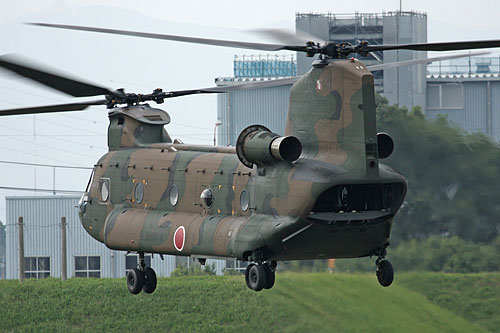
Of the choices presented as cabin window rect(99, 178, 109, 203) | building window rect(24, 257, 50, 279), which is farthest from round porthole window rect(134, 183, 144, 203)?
building window rect(24, 257, 50, 279)

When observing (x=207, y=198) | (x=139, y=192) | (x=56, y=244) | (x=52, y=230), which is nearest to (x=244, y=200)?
(x=207, y=198)

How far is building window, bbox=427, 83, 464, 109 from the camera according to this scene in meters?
88.7

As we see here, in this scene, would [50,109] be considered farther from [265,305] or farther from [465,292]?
[465,292]

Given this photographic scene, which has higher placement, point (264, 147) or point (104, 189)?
point (264, 147)

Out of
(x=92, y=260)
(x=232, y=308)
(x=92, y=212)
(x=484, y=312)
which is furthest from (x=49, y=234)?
(x=92, y=212)

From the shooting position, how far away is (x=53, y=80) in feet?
97.7

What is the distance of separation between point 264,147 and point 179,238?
4.00 metres

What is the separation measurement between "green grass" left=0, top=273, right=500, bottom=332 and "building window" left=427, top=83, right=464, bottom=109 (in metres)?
38.6

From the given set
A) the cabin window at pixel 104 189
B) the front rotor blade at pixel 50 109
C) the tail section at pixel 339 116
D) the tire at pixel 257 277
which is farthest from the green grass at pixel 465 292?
the tail section at pixel 339 116

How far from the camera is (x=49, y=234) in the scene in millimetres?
86375

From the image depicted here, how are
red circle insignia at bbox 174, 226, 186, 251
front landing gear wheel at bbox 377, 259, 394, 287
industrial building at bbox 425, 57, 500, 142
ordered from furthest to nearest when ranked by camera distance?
industrial building at bbox 425, 57, 500, 142 → red circle insignia at bbox 174, 226, 186, 251 → front landing gear wheel at bbox 377, 259, 394, 287

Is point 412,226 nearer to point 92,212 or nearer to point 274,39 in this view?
point 92,212

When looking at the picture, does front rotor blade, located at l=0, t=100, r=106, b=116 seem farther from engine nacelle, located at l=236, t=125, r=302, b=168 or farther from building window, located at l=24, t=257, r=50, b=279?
building window, located at l=24, t=257, r=50, b=279

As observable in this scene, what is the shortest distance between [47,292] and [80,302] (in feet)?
6.02
